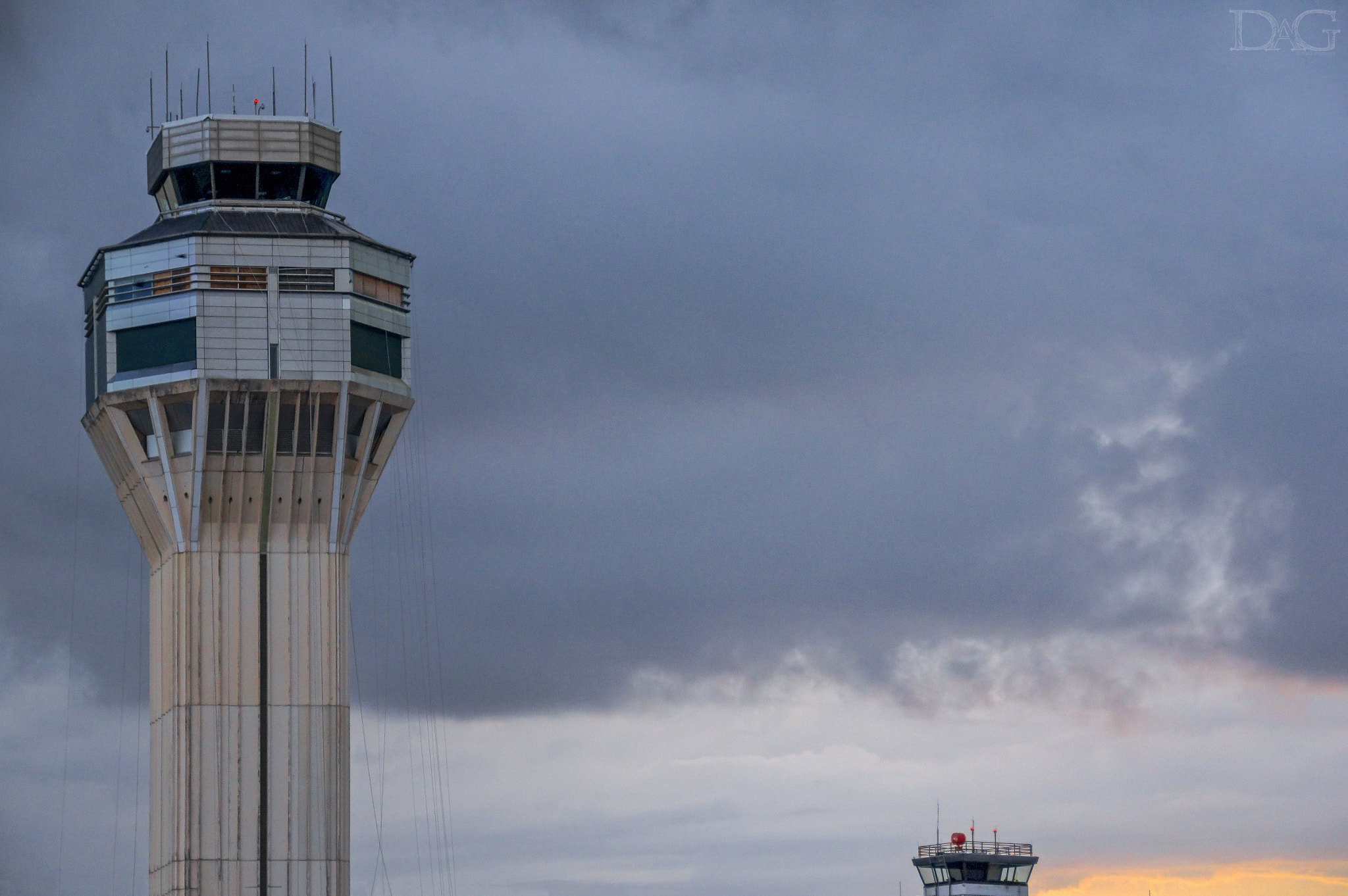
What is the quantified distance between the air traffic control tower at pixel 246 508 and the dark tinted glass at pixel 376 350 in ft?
0.52

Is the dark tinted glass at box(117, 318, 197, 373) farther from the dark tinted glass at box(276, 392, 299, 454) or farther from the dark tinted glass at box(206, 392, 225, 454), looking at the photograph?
the dark tinted glass at box(276, 392, 299, 454)

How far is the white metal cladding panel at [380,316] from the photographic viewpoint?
140 meters

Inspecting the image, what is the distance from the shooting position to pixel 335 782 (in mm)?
137250

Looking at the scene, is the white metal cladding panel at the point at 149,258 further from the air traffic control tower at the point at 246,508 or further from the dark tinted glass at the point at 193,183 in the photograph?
the dark tinted glass at the point at 193,183

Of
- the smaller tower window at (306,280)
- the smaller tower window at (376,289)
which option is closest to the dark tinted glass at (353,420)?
the smaller tower window at (376,289)

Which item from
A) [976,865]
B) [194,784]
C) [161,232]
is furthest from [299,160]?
[976,865]

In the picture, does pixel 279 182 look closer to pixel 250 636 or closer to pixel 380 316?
pixel 380 316

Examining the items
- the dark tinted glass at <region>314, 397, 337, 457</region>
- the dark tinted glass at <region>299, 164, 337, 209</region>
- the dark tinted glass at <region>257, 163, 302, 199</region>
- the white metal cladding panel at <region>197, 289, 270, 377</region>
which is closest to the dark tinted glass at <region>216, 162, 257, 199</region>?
the dark tinted glass at <region>257, 163, 302, 199</region>

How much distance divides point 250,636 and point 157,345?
17.8 m

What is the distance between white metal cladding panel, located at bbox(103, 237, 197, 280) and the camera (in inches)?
5472

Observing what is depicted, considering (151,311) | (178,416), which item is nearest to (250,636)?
(178,416)

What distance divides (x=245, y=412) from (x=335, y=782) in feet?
72.1

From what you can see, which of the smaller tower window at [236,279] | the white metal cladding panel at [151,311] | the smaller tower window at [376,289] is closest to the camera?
the white metal cladding panel at [151,311]

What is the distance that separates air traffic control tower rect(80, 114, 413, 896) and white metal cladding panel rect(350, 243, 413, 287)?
1.97ft
